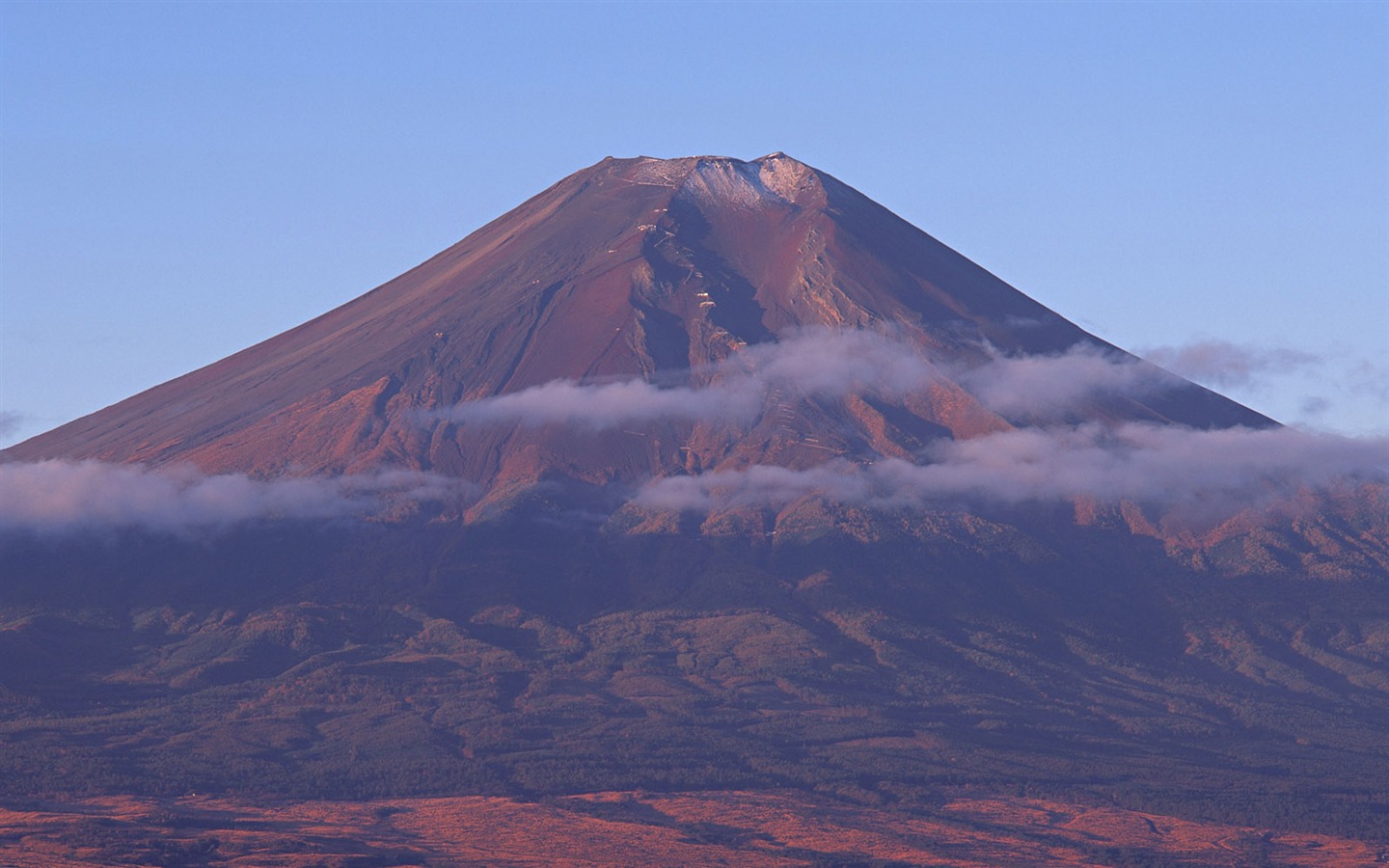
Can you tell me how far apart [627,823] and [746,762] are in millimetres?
16245

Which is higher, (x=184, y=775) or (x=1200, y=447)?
(x=1200, y=447)

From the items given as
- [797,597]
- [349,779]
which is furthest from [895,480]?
[349,779]

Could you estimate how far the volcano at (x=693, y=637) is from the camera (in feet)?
411

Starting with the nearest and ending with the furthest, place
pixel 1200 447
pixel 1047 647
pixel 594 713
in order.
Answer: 1. pixel 594 713
2. pixel 1047 647
3. pixel 1200 447

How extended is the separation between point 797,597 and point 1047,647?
19648mm

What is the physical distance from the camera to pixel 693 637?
166 metres

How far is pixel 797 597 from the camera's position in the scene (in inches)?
6845

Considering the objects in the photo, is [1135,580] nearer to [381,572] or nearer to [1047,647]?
[1047,647]

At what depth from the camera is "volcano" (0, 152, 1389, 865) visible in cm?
12531

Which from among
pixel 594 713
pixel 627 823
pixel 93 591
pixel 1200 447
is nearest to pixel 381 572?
pixel 93 591

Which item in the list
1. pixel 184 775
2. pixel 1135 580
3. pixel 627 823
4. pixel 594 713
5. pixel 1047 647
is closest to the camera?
pixel 627 823

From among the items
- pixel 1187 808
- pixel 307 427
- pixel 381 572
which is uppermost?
pixel 307 427

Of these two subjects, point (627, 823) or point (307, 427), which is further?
point (307, 427)

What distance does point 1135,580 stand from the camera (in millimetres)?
185250
